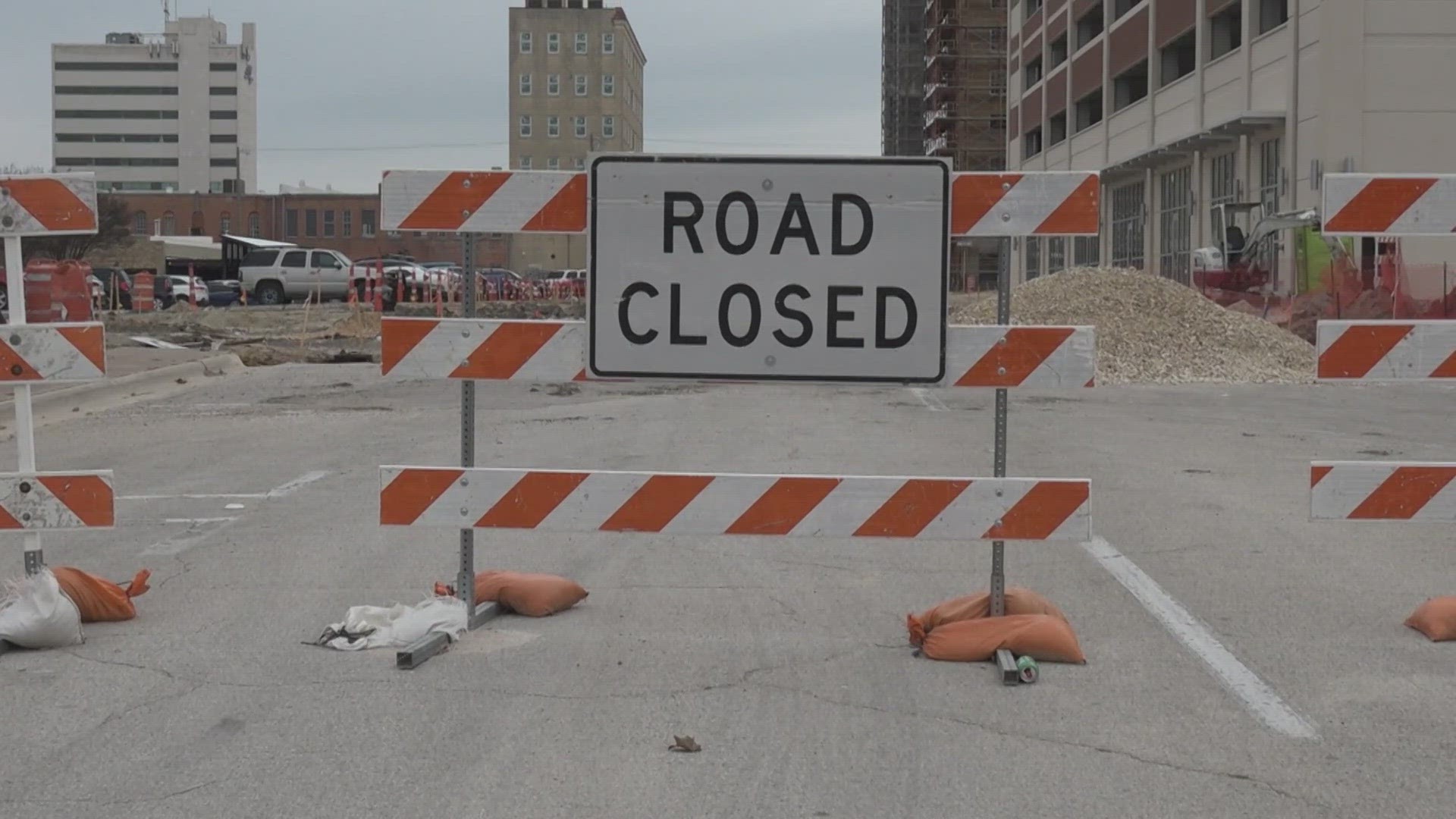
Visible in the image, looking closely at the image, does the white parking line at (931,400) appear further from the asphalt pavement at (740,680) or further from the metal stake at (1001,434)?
the metal stake at (1001,434)

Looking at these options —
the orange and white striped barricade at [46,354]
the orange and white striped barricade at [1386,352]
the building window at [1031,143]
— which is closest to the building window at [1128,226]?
the building window at [1031,143]

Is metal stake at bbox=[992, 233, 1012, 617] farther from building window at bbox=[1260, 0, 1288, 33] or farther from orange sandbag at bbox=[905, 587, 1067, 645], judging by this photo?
building window at bbox=[1260, 0, 1288, 33]

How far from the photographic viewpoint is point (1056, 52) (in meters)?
65.4

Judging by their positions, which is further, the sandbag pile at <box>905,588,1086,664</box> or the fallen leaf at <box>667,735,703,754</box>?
the sandbag pile at <box>905,588,1086,664</box>

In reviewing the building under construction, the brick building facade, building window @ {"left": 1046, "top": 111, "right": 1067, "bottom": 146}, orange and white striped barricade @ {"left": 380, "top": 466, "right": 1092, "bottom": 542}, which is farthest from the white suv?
the brick building facade

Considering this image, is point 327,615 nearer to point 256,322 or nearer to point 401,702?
point 401,702

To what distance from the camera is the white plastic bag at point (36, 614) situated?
19.8 ft

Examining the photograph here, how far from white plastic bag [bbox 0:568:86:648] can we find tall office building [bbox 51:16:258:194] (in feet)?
525

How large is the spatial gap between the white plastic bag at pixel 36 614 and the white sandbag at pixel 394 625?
3.44ft

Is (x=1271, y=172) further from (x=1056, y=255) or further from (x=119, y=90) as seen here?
(x=119, y=90)

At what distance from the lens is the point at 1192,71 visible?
47188mm

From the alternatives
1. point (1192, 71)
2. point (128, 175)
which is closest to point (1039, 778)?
point (1192, 71)

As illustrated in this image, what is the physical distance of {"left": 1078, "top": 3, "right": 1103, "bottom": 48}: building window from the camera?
58.4 m

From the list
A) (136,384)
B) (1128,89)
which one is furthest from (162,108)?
(136,384)
